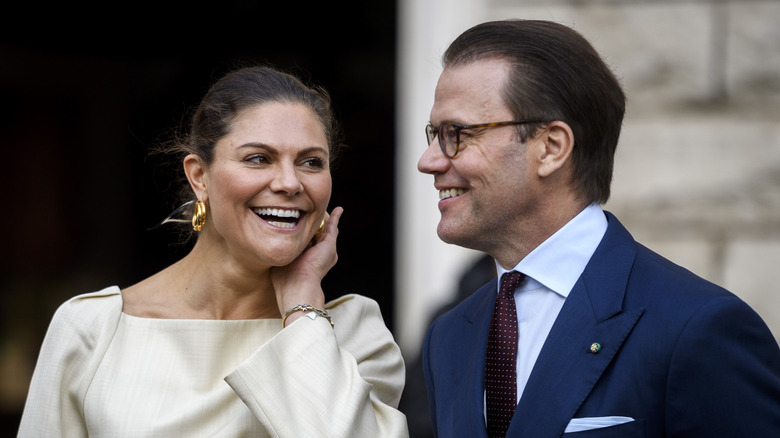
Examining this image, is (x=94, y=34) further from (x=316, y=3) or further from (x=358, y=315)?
(x=358, y=315)

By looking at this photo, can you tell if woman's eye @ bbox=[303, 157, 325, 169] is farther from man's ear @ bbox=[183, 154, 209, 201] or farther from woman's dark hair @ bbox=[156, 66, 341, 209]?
man's ear @ bbox=[183, 154, 209, 201]

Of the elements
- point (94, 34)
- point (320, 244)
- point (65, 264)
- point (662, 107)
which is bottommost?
point (65, 264)

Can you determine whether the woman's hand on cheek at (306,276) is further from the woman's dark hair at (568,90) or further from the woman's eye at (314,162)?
the woman's dark hair at (568,90)

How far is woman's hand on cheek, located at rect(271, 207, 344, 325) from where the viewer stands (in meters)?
2.88

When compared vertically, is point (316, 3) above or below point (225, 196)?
above

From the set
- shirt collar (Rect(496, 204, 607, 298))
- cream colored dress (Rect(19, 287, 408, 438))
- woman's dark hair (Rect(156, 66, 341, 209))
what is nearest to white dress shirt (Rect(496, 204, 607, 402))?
shirt collar (Rect(496, 204, 607, 298))

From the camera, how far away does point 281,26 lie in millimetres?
6160

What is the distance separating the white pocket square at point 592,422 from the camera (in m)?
2.13

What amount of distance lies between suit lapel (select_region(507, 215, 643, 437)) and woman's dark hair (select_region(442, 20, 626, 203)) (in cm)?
29

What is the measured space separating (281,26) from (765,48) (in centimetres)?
298

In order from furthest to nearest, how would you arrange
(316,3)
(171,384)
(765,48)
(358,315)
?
(316,3) → (765,48) → (358,315) → (171,384)

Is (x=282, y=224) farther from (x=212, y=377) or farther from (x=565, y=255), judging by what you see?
(x=565, y=255)

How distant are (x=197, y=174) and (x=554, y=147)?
117 centimetres

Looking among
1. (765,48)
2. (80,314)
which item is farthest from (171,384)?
(765,48)
